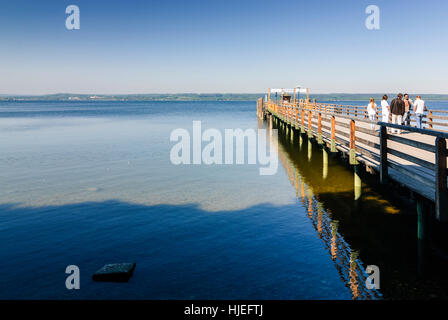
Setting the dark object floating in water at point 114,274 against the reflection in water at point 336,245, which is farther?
the dark object floating in water at point 114,274

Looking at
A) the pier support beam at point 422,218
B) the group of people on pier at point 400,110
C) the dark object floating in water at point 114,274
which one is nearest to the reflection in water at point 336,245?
the pier support beam at point 422,218

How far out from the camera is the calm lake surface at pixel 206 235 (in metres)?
7.34

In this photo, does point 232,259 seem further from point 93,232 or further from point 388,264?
point 93,232

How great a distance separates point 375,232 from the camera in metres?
9.63

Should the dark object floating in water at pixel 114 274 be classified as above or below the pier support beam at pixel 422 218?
below

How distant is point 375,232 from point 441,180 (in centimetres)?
345

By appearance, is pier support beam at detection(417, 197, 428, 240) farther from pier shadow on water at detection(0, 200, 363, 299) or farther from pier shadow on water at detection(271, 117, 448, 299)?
pier shadow on water at detection(0, 200, 363, 299)

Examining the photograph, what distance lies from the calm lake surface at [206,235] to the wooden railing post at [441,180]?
139 cm

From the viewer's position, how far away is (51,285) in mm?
7586

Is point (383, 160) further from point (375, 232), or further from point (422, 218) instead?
point (375, 232)

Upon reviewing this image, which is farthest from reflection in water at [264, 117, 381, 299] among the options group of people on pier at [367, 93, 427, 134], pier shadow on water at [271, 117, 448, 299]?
group of people on pier at [367, 93, 427, 134]

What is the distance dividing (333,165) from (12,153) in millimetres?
21731

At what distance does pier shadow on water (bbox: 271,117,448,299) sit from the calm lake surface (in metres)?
0.04

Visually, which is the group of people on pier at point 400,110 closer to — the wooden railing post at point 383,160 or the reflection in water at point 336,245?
the reflection in water at point 336,245
